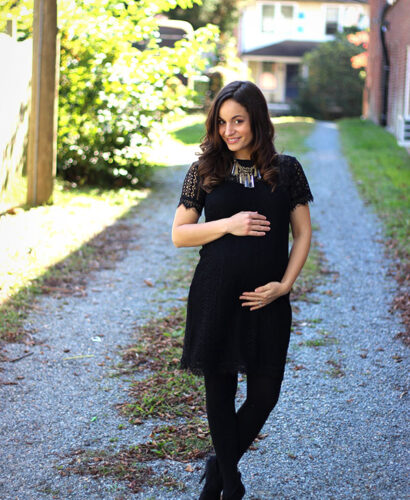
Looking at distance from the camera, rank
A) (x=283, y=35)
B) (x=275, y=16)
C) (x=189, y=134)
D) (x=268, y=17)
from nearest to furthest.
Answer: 1. (x=189, y=134)
2. (x=275, y=16)
3. (x=268, y=17)
4. (x=283, y=35)

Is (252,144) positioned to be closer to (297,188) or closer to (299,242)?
(297,188)

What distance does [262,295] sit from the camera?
111 inches

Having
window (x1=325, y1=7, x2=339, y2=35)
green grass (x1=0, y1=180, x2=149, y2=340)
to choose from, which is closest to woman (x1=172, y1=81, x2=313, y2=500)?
green grass (x1=0, y1=180, x2=149, y2=340)

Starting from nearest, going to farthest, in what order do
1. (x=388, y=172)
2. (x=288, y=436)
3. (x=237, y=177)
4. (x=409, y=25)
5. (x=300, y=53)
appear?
(x=237, y=177), (x=288, y=436), (x=388, y=172), (x=409, y=25), (x=300, y=53)

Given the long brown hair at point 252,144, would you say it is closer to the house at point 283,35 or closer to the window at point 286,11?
the house at point 283,35

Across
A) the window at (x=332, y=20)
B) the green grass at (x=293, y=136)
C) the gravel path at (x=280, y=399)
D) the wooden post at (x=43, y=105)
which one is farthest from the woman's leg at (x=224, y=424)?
the window at (x=332, y=20)

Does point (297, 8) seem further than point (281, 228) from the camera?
Yes

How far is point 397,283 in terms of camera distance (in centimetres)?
692

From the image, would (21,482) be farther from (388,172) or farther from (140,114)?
(388,172)

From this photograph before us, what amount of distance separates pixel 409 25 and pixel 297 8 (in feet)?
82.0

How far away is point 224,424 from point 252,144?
1137 mm

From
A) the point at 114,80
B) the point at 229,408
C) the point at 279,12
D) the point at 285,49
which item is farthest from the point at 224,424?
the point at 279,12

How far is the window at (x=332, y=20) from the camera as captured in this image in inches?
1667

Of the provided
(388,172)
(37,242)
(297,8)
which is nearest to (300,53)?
(297,8)
